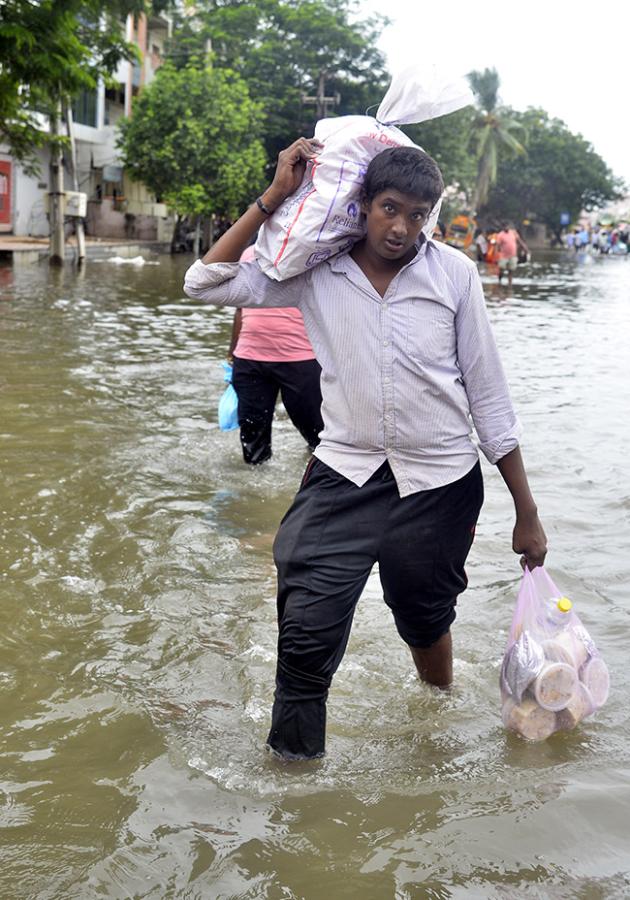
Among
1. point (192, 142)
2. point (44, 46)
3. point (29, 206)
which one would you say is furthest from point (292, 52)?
point (44, 46)

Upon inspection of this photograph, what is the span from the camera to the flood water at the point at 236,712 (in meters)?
2.62

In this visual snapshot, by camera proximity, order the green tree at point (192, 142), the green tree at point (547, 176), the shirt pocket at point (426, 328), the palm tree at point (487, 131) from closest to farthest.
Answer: the shirt pocket at point (426, 328) < the green tree at point (192, 142) < the palm tree at point (487, 131) < the green tree at point (547, 176)

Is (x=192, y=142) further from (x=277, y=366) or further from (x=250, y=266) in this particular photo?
(x=250, y=266)

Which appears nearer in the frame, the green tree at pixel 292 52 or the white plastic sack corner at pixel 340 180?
the white plastic sack corner at pixel 340 180

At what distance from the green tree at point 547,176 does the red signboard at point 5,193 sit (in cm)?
4459

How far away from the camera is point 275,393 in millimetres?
5816

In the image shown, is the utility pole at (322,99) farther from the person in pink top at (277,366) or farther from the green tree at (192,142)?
the person in pink top at (277,366)

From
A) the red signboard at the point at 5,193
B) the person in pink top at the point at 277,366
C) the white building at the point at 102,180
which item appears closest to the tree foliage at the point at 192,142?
the white building at the point at 102,180

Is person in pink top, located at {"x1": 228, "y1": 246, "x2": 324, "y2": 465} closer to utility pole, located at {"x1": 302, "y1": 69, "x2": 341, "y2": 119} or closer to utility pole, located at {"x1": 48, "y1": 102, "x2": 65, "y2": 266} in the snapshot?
utility pole, located at {"x1": 48, "y1": 102, "x2": 65, "y2": 266}

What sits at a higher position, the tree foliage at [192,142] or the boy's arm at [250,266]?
the tree foliage at [192,142]

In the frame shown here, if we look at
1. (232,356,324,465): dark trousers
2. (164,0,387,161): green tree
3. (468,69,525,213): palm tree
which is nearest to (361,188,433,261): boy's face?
(232,356,324,465): dark trousers

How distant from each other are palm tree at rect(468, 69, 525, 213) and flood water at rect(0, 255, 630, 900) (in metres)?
55.7

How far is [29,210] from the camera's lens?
36.3m

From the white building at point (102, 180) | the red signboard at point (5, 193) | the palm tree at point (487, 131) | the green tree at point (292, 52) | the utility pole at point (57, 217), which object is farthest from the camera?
the palm tree at point (487, 131)
